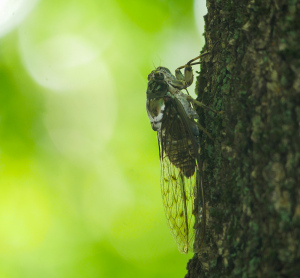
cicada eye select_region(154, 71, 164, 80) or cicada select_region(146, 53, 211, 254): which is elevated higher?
cicada eye select_region(154, 71, 164, 80)

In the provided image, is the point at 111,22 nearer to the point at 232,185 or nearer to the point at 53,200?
the point at 53,200

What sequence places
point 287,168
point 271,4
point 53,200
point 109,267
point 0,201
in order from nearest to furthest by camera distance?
point 287,168
point 271,4
point 109,267
point 0,201
point 53,200

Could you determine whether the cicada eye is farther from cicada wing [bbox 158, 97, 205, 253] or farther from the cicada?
cicada wing [bbox 158, 97, 205, 253]

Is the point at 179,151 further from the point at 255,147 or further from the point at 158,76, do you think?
the point at 255,147

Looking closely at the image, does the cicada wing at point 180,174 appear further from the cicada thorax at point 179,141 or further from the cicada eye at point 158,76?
the cicada eye at point 158,76

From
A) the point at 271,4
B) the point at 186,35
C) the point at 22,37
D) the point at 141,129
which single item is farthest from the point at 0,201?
the point at 271,4

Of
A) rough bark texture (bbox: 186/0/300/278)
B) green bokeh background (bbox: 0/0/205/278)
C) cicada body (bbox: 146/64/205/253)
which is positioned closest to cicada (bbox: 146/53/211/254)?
cicada body (bbox: 146/64/205/253)
